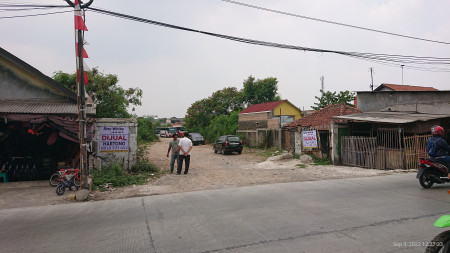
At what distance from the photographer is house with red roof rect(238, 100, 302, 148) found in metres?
27.1

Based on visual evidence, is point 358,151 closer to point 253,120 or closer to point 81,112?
point 81,112

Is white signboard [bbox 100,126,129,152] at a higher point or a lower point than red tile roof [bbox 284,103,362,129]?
lower

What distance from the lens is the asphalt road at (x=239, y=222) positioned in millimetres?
4445

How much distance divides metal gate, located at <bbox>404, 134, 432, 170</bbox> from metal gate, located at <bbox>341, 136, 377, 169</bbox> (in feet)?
4.71

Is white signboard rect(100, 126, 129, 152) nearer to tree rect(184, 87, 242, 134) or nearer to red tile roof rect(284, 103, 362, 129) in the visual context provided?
red tile roof rect(284, 103, 362, 129)

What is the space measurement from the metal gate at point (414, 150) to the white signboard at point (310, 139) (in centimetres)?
555

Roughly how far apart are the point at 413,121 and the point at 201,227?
11420 millimetres

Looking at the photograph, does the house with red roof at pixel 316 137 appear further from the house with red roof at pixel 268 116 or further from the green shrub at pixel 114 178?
the house with red roof at pixel 268 116

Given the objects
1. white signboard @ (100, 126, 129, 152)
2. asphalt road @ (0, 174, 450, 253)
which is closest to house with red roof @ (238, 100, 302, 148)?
white signboard @ (100, 126, 129, 152)

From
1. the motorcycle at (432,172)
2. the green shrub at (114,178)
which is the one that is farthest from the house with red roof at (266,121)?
the motorcycle at (432,172)

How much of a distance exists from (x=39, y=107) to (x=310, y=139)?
14.6 meters

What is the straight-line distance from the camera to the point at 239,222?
18.2 ft

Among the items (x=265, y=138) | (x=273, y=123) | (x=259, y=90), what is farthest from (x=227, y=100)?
(x=265, y=138)

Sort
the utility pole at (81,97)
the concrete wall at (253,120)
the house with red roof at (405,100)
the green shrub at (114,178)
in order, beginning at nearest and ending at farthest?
the utility pole at (81,97), the green shrub at (114,178), the house with red roof at (405,100), the concrete wall at (253,120)
